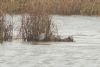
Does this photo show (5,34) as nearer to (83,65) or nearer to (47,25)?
(47,25)

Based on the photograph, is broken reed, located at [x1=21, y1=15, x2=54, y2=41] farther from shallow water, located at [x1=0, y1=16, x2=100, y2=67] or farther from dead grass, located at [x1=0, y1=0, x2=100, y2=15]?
dead grass, located at [x1=0, y1=0, x2=100, y2=15]

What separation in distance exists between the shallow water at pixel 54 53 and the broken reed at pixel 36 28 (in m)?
0.42

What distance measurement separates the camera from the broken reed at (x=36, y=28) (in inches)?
643

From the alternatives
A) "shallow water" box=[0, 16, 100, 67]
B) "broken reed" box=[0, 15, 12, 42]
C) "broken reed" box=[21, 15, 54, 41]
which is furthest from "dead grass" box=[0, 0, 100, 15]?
"broken reed" box=[0, 15, 12, 42]

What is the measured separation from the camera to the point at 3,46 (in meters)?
15.1

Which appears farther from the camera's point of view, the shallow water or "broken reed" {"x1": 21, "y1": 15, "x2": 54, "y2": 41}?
"broken reed" {"x1": 21, "y1": 15, "x2": 54, "y2": 41}

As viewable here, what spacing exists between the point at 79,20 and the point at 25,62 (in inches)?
514

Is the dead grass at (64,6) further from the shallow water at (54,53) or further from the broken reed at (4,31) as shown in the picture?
the broken reed at (4,31)

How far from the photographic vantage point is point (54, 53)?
46.3 feet

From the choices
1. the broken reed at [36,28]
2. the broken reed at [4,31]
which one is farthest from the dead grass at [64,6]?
the broken reed at [4,31]

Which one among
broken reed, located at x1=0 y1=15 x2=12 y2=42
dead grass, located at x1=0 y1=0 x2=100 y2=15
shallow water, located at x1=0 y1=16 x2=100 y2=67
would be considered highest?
dead grass, located at x1=0 y1=0 x2=100 y2=15

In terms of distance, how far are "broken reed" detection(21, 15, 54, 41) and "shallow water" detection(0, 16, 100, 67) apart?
16.6 inches

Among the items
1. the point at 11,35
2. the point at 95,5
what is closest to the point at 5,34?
the point at 11,35

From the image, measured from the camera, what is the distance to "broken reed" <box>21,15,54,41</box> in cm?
1633
